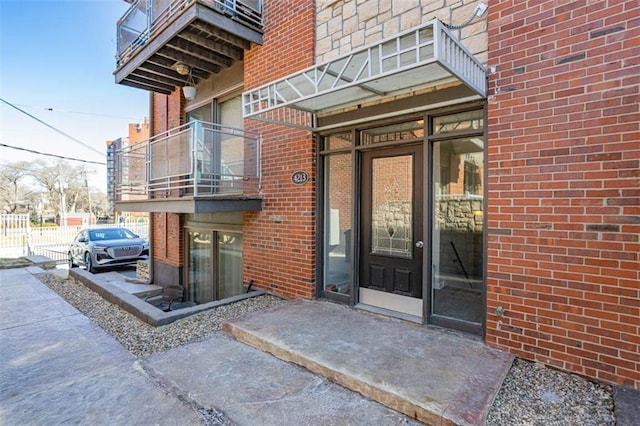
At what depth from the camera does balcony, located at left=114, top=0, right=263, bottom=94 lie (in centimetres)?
527

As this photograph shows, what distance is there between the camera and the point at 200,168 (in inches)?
199

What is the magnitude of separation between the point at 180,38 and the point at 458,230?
17.3 ft

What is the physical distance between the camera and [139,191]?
6.54m

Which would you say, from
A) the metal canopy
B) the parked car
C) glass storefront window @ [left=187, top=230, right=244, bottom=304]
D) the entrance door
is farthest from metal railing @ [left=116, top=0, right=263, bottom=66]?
the parked car

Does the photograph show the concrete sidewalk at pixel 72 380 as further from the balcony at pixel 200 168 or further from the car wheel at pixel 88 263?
the car wheel at pixel 88 263

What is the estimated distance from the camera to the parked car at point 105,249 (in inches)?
421

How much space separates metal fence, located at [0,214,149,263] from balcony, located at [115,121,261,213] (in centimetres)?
1084

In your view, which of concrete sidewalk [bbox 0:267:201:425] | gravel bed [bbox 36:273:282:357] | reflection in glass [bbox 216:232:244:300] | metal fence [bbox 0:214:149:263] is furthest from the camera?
metal fence [bbox 0:214:149:263]

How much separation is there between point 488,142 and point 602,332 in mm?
1872

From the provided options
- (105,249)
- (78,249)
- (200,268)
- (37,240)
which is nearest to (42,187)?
(37,240)

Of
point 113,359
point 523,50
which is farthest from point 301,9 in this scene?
point 113,359

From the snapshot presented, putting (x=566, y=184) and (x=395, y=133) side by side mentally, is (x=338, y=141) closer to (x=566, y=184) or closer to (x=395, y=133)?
(x=395, y=133)

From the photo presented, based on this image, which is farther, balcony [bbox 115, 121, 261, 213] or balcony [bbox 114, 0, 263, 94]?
balcony [bbox 114, 0, 263, 94]

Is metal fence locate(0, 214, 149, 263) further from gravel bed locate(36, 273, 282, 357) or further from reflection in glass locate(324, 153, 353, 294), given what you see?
reflection in glass locate(324, 153, 353, 294)
